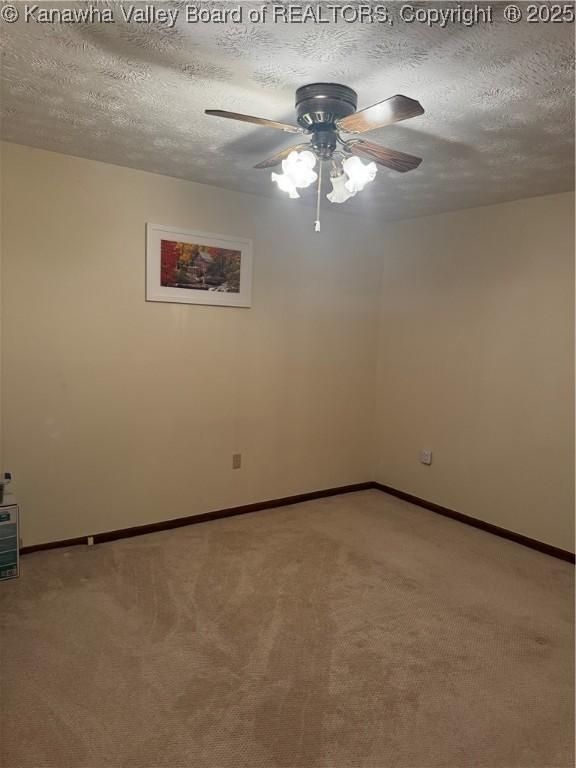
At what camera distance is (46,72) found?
1930mm

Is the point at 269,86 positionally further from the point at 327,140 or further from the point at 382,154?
the point at 382,154

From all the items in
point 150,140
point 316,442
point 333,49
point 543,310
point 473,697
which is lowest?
point 473,697

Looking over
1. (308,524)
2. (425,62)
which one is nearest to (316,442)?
(308,524)

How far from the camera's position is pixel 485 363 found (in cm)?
380

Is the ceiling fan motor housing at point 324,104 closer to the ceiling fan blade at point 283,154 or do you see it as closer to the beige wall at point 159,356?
the ceiling fan blade at point 283,154

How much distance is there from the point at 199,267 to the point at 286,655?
97.9 inches

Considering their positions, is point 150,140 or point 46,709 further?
point 150,140

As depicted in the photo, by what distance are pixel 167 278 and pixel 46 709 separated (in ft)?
8.11

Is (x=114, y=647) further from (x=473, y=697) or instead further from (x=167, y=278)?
(x=167, y=278)

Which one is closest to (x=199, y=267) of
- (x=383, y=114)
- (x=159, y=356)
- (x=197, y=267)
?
(x=197, y=267)

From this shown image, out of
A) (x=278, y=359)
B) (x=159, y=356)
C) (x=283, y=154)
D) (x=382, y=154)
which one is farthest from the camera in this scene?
(x=278, y=359)

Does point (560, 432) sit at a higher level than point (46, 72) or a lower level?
lower

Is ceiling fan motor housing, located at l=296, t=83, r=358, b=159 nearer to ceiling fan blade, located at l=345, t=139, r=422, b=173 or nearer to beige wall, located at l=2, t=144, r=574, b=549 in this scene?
ceiling fan blade, located at l=345, t=139, r=422, b=173

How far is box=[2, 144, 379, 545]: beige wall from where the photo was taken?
301cm
